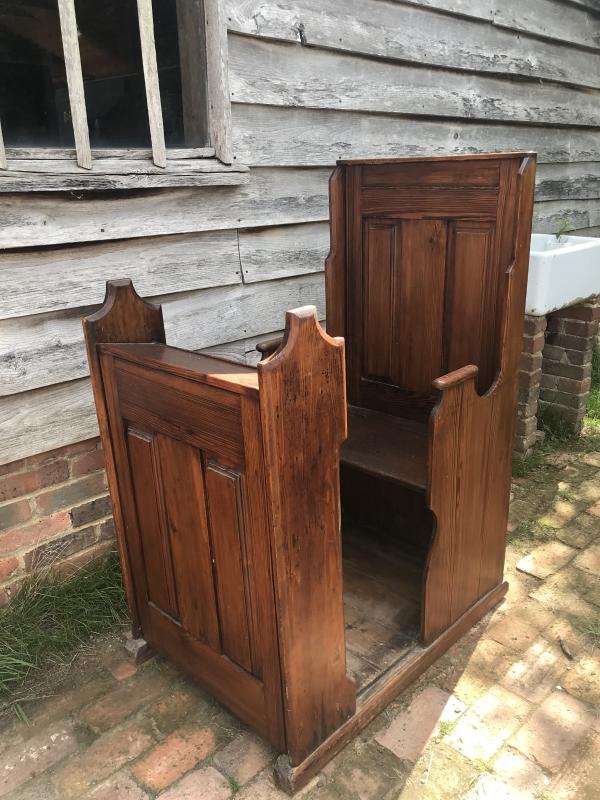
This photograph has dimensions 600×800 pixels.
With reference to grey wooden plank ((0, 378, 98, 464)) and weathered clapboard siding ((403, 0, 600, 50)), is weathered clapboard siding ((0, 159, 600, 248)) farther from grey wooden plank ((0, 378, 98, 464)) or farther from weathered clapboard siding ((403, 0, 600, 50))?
weathered clapboard siding ((403, 0, 600, 50))

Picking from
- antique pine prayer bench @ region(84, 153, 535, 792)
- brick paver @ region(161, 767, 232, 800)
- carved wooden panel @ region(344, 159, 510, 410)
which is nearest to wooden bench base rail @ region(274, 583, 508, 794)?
antique pine prayer bench @ region(84, 153, 535, 792)

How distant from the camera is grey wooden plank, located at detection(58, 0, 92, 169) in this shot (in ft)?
6.52

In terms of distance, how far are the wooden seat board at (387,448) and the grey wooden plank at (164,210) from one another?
3.00 ft

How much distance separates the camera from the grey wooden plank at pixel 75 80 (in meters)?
1.99

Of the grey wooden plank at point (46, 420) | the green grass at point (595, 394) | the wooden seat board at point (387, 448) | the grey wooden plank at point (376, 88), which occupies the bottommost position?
the green grass at point (595, 394)

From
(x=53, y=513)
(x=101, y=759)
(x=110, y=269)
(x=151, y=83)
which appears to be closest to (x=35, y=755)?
(x=101, y=759)

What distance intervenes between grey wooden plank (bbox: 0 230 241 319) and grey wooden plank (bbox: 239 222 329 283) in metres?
0.07

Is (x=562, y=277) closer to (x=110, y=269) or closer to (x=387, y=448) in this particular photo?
(x=387, y=448)

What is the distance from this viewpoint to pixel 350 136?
289cm

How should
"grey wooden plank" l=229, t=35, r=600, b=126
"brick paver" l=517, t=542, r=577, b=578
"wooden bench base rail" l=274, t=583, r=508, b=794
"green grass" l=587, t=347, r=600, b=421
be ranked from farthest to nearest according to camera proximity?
1. "green grass" l=587, t=347, r=600, b=421
2. "brick paver" l=517, t=542, r=577, b=578
3. "grey wooden plank" l=229, t=35, r=600, b=126
4. "wooden bench base rail" l=274, t=583, r=508, b=794

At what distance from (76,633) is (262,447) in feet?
4.43

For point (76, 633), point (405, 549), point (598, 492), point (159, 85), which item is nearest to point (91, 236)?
point (159, 85)

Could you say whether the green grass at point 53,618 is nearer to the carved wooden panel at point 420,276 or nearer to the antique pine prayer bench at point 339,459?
the antique pine prayer bench at point 339,459

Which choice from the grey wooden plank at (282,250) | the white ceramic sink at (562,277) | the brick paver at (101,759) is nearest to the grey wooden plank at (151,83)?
the grey wooden plank at (282,250)
